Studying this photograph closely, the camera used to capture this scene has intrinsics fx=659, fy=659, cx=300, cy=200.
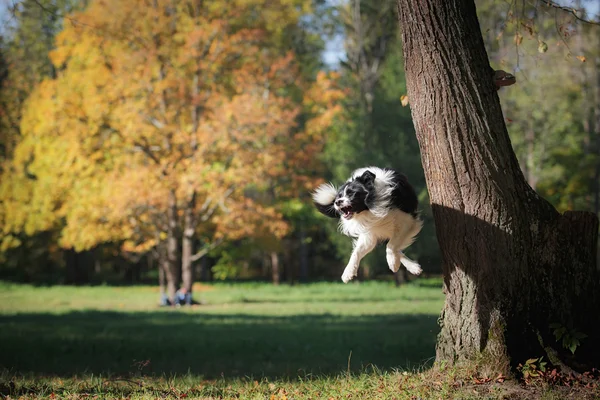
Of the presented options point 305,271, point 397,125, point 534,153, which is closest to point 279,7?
point 397,125

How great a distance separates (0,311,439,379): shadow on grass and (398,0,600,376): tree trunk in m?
1.25

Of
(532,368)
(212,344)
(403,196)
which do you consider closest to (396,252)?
(403,196)

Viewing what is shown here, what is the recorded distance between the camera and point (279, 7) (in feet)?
75.1

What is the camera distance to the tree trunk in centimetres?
593

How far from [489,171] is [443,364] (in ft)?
6.10

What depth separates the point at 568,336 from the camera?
5.99 meters

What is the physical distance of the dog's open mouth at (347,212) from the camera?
Result: 5.92 m

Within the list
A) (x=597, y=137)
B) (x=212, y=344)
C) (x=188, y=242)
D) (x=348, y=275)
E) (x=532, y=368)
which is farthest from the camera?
(x=597, y=137)

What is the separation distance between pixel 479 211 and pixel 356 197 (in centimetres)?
112

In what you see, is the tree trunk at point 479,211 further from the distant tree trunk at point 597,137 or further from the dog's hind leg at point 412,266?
the distant tree trunk at point 597,137

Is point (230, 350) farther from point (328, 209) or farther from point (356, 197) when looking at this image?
point (356, 197)

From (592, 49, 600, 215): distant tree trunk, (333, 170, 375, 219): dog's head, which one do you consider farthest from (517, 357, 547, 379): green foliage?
(592, 49, 600, 215): distant tree trunk

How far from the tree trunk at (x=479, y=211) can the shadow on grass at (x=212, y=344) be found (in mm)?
1245

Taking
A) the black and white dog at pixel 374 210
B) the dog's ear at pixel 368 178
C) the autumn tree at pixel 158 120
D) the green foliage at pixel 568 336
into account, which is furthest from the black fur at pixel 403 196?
the autumn tree at pixel 158 120
